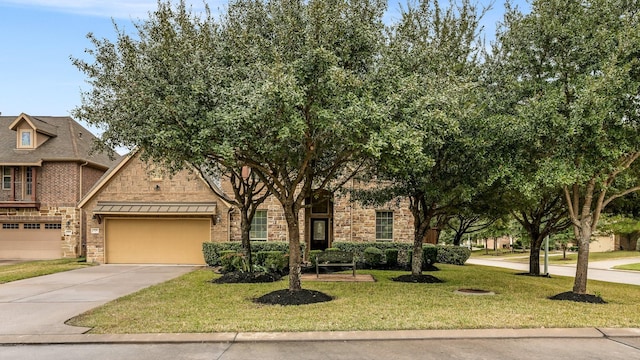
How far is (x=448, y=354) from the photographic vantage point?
6590 millimetres

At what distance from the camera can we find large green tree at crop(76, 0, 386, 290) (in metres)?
8.76

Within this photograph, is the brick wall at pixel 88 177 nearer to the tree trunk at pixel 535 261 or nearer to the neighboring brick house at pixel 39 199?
the neighboring brick house at pixel 39 199

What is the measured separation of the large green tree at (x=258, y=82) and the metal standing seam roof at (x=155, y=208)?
33.9 feet

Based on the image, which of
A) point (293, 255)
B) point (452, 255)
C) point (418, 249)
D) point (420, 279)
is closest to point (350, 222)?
point (452, 255)

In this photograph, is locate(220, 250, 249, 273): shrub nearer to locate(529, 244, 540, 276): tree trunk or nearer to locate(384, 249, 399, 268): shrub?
locate(384, 249, 399, 268): shrub

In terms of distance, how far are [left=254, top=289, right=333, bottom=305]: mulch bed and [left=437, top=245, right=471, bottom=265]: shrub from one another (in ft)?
41.2

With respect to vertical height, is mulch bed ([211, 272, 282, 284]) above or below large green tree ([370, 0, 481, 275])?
below

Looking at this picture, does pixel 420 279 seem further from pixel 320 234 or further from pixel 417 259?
pixel 320 234

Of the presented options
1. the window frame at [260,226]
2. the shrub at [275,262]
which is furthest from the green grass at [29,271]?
the shrub at [275,262]

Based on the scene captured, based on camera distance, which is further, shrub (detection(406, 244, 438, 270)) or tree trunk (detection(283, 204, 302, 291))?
shrub (detection(406, 244, 438, 270))

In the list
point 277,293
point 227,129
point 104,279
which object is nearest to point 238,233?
point 104,279

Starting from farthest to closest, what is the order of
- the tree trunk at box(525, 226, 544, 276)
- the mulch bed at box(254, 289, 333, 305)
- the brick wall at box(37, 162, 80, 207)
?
1. the brick wall at box(37, 162, 80, 207)
2. the tree trunk at box(525, 226, 544, 276)
3. the mulch bed at box(254, 289, 333, 305)

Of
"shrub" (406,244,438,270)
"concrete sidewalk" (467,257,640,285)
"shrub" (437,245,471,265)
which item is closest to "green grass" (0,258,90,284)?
"shrub" (406,244,438,270)

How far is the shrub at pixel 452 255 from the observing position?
22297 millimetres
